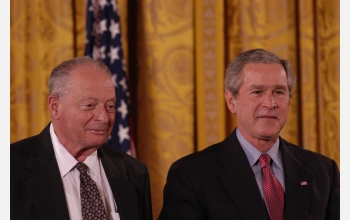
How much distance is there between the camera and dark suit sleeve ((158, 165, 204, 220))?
2080 mm

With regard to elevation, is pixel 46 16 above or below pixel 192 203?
above

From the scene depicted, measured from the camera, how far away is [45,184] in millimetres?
2029

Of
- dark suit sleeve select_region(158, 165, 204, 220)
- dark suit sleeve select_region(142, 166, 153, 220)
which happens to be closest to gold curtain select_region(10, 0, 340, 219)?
dark suit sleeve select_region(142, 166, 153, 220)

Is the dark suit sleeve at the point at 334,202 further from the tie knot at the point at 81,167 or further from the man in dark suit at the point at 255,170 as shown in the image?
the tie knot at the point at 81,167

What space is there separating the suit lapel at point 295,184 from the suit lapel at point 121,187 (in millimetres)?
621

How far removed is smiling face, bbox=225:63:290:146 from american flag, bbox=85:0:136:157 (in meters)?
1.27

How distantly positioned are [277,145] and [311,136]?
1.66 m

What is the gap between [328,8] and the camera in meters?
3.94

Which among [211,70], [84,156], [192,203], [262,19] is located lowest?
[192,203]

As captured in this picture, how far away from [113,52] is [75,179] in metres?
1.47

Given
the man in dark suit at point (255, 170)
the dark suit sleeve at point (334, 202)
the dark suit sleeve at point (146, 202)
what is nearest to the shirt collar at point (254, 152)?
the man in dark suit at point (255, 170)

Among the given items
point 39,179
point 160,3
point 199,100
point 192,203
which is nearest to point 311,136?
point 199,100

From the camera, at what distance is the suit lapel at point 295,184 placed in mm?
2141

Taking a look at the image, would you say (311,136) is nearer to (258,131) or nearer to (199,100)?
(199,100)
